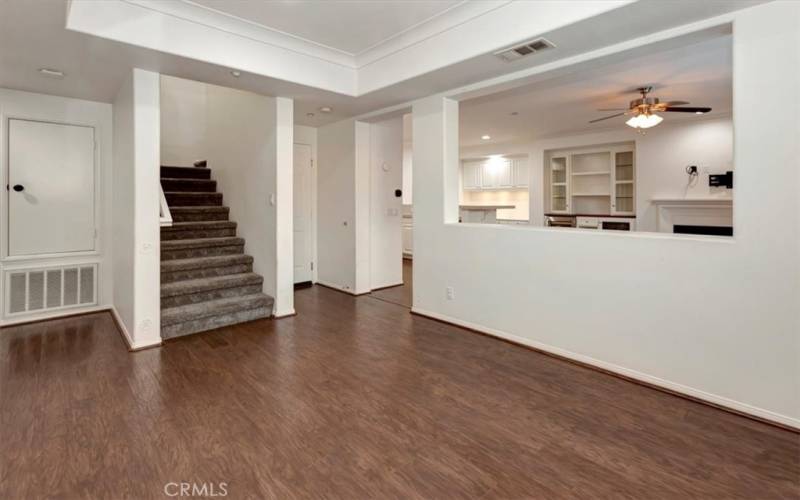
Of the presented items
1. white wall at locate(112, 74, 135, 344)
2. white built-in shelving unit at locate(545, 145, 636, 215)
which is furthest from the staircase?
white built-in shelving unit at locate(545, 145, 636, 215)

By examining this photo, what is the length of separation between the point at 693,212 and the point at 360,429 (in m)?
6.64

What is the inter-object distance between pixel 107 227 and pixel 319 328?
9.63ft

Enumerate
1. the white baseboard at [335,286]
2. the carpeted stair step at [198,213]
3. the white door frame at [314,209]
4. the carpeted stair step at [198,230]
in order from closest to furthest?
the carpeted stair step at [198,230], the carpeted stair step at [198,213], the white baseboard at [335,286], the white door frame at [314,209]

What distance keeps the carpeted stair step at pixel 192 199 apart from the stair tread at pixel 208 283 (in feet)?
5.04

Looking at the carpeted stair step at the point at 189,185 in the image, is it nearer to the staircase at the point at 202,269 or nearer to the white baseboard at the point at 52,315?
the staircase at the point at 202,269

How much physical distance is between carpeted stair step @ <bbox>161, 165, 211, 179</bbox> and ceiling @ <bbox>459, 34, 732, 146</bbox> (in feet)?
13.2

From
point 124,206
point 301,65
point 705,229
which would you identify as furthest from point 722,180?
point 124,206

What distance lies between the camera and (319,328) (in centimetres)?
441

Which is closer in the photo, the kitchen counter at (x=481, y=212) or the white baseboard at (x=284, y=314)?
the white baseboard at (x=284, y=314)

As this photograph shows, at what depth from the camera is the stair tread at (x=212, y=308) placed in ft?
13.5

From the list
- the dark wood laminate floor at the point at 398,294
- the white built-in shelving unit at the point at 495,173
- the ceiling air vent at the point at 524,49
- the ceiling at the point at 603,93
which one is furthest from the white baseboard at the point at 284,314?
the white built-in shelving unit at the point at 495,173

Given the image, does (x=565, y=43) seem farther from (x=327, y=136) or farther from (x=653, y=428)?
(x=327, y=136)

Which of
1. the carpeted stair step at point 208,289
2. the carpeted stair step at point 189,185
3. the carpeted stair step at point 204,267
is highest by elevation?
the carpeted stair step at point 189,185

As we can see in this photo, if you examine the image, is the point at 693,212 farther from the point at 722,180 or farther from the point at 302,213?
the point at 302,213
